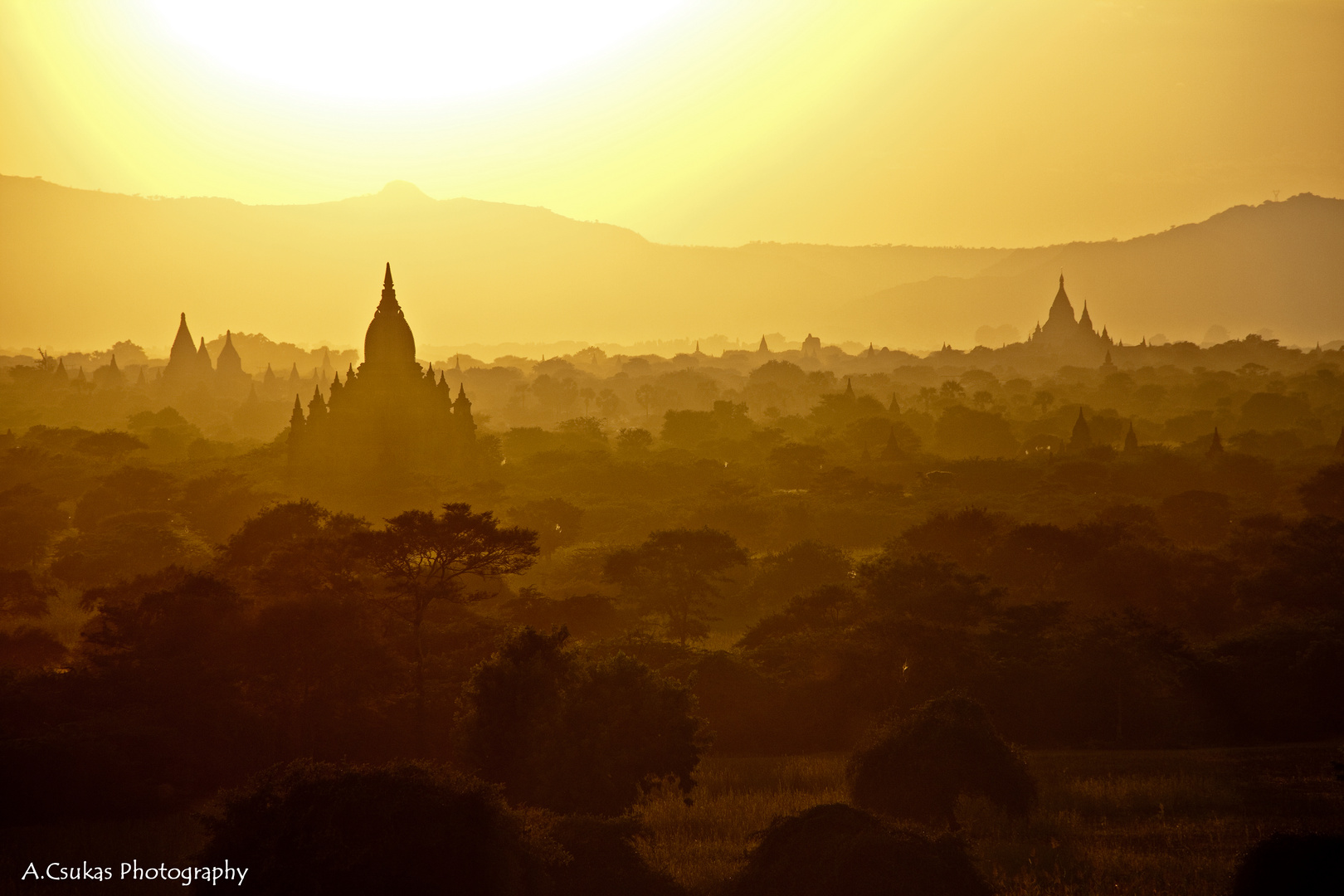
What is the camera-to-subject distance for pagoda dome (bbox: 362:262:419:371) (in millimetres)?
54531

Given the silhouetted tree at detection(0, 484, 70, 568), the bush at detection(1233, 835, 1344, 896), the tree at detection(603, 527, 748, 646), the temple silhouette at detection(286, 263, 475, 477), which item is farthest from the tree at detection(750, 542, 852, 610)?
the silhouetted tree at detection(0, 484, 70, 568)

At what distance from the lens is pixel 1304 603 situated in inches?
1193

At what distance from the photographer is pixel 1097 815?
1869 cm

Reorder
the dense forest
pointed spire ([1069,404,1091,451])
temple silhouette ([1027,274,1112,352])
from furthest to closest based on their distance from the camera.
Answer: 1. temple silhouette ([1027,274,1112,352])
2. pointed spire ([1069,404,1091,451])
3. the dense forest

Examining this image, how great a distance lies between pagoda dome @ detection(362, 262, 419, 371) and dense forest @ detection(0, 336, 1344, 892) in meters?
5.55

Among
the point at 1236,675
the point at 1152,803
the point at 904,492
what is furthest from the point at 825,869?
the point at 904,492

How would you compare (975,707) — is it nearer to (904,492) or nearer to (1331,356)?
(904,492)

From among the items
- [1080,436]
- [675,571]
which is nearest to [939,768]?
[675,571]

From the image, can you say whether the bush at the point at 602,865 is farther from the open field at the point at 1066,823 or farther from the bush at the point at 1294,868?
the bush at the point at 1294,868

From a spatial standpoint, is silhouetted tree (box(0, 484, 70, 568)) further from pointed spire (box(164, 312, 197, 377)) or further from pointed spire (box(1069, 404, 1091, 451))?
pointed spire (box(164, 312, 197, 377))

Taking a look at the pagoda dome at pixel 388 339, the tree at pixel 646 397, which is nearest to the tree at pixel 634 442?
the pagoda dome at pixel 388 339

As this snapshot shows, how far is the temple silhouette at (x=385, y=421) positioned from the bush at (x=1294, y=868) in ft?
134

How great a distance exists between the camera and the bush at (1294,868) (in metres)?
12.8

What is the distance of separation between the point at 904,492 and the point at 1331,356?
136702 mm
